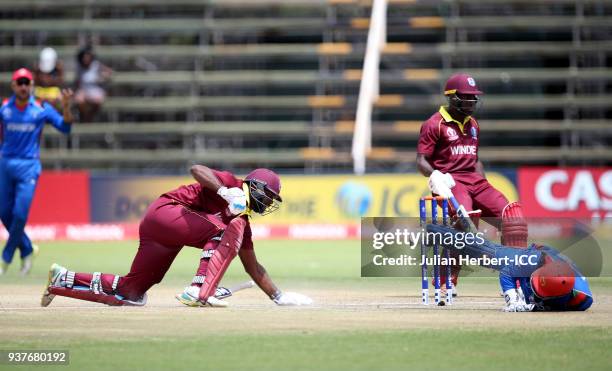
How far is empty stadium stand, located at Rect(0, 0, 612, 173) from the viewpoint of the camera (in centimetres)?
2764

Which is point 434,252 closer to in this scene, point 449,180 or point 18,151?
point 449,180

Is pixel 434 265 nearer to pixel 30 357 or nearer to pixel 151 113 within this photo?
pixel 30 357

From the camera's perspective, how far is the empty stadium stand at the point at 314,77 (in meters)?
27.6

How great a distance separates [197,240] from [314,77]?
1797 centimetres

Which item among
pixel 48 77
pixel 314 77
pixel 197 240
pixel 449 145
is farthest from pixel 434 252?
pixel 314 77

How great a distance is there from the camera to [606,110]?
29047 mm

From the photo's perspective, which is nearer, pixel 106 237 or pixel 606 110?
pixel 106 237

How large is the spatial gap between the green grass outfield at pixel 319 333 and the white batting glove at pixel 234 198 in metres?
0.92

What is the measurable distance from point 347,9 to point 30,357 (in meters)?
22.1

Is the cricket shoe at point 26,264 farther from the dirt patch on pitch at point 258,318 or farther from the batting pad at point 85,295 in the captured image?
the batting pad at point 85,295

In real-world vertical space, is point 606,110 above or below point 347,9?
below

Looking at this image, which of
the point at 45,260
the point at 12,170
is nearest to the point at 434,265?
the point at 12,170

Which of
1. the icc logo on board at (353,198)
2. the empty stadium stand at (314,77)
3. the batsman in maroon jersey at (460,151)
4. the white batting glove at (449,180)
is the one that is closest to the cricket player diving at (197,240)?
the white batting glove at (449,180)

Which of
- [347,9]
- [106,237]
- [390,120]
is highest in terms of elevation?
[347,9]
